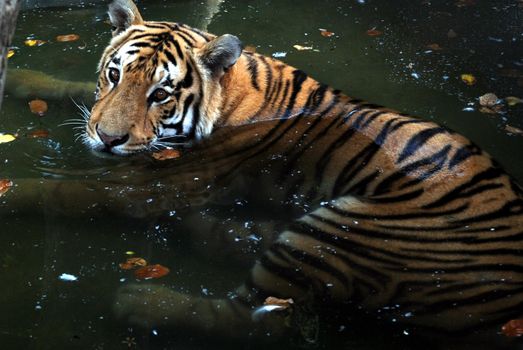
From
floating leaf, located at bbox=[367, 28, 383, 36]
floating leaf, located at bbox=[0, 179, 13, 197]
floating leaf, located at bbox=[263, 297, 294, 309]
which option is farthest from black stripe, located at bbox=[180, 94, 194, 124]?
floating leaf, located at bbox=[367, 28, 383, 36]

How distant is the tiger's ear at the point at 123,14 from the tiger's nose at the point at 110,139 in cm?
78

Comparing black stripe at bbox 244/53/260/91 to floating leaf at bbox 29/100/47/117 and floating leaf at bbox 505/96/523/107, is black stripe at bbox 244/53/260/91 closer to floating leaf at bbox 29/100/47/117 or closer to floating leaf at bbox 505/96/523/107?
floating leaf at bbox 29/100/47/117

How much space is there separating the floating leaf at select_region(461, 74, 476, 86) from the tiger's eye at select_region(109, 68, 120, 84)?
2.65 m

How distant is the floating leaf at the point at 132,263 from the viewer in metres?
3.49

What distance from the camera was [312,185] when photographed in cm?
407

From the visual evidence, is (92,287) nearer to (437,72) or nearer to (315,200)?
(315,200)

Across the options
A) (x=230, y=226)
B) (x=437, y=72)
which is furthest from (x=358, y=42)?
(x=230, y=226)

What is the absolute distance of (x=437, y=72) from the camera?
5750 millimetres

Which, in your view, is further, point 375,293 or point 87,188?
point 87,188

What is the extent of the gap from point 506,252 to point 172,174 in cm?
179

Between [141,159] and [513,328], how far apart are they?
85.4 inches

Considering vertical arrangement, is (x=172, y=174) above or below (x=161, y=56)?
below

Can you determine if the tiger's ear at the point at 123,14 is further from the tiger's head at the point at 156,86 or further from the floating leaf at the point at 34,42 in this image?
the floating leaf at the point at 34,42

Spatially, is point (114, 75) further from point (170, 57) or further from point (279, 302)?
point (279, 302)
